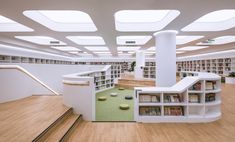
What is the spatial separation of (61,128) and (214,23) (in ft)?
19.3

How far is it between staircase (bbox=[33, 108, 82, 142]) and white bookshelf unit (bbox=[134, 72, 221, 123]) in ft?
5.51

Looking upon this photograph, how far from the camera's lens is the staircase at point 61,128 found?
10.4 feet

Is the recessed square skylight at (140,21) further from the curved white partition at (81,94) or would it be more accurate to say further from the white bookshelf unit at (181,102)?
the curved white partition at (81,94)

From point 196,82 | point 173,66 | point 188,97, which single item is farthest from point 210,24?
point 188,97

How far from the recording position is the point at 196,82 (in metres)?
4.59

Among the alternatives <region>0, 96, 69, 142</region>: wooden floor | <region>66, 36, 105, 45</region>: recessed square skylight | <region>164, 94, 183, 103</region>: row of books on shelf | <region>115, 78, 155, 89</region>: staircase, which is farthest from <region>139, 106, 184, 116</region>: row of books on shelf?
<region>66, 36, 105, 45</region>: recessed square skylight

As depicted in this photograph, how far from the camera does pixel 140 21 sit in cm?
590

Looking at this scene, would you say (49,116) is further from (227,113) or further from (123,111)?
(227,113)

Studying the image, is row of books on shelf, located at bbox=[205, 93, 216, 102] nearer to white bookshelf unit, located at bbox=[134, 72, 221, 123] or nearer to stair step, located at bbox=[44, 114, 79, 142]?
white bookshelf unit, located at bbox=[134, 72, 221, 123]

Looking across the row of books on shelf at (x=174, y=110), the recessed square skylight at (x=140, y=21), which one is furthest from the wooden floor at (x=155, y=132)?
the recessed square skylight at (x=140, y=21)

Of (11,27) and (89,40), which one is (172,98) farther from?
(89,40)

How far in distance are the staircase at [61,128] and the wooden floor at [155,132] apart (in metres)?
0.16

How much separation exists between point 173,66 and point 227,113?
7.30ft

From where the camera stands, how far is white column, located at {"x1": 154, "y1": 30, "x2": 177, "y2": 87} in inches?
225
